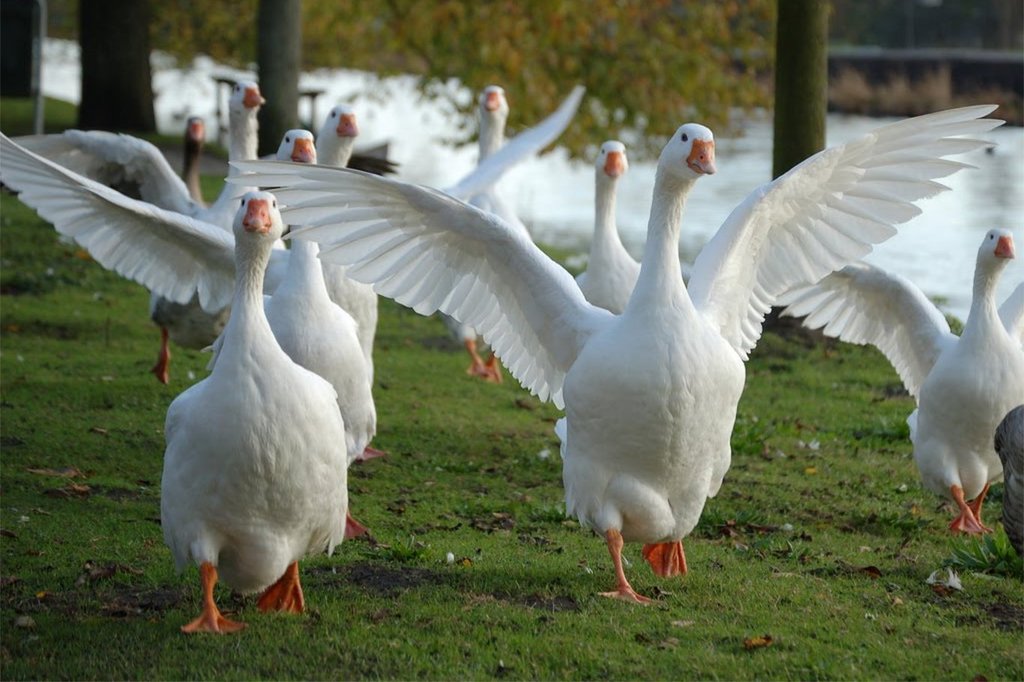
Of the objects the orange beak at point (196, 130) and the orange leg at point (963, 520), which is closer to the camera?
the orange leg at point (963, 520)

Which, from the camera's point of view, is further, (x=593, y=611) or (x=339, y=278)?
(x=339, y=278)

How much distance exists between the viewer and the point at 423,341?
12367 millimetres

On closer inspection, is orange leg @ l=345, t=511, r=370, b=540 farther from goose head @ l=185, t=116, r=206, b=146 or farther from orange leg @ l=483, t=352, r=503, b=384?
goose head @ l=185, t=116, r=206, b=146

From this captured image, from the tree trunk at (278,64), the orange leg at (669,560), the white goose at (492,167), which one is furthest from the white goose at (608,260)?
the tree trunk at (278,64)

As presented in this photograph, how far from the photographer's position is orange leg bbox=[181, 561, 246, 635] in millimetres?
5250

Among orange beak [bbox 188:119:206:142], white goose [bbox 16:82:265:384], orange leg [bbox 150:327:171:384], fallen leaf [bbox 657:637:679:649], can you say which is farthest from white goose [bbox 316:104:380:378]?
orange beak [bbox 188:119:206:142]

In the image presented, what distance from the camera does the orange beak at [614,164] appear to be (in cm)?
939

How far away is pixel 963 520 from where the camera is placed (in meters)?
7.34

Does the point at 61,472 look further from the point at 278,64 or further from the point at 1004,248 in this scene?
the point at 278,64

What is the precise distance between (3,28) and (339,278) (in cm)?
904

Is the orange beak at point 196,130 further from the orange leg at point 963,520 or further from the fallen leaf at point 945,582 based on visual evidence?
the fallen leaf at point 945,582

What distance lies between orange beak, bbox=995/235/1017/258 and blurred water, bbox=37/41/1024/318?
5.61 meters

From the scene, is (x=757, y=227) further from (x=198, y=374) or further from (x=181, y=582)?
(x=198, y=374)

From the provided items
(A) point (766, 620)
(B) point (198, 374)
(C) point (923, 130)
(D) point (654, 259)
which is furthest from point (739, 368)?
(B) point (198, 374)
